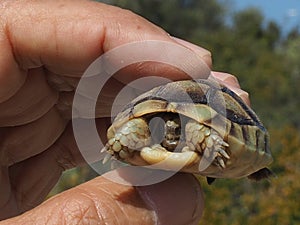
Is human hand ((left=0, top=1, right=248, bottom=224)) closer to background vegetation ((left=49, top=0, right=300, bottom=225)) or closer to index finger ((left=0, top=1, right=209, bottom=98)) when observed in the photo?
index finger ((left=0, top=1, right=209, bottom=98))

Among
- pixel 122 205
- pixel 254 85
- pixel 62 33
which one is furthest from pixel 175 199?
pixel 254 85

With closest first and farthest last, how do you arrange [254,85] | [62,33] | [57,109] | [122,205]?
[122,205] < [62,33] < [57,109] < [254,85]

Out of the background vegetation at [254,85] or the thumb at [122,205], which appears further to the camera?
the background vegetation at [254,85]

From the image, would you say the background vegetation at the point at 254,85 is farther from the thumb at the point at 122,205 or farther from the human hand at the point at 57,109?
the thumb at the point at 122,205

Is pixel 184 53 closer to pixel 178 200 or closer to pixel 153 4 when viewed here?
pixel 178 200

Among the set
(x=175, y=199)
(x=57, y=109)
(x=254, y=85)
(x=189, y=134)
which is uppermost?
(x=189, y=134)

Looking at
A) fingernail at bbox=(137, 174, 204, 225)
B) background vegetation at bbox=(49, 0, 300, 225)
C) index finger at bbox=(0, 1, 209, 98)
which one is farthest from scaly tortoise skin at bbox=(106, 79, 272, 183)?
background vegetation at bbox=(49, 0, 300, 225)

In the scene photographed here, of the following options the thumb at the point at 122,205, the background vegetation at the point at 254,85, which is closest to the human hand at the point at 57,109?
the thumb at the point at 122,205

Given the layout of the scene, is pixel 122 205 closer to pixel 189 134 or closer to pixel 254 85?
pixel 189 134
